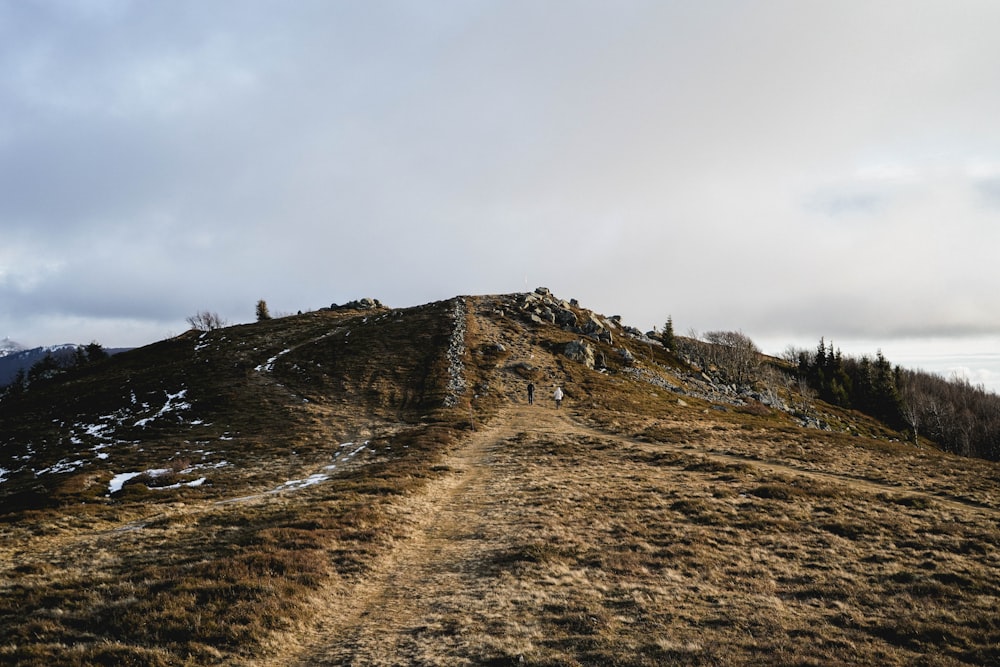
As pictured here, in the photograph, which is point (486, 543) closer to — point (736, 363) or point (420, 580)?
point (420, 580)

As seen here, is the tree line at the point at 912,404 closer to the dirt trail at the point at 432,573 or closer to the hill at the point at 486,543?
the hill at the point at 486,543

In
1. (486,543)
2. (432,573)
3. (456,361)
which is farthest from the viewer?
(456,361)

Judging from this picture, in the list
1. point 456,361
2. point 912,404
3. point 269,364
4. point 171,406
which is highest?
point 456,361

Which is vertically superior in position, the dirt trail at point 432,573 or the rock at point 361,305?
the rock at point 361,305

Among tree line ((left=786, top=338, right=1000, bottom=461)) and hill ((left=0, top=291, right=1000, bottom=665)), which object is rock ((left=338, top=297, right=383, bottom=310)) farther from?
tree line ((left=786, top=338, right=1000, bottom=461))

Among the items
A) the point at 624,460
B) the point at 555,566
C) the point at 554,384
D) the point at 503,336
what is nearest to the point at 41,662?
the point at 555,566

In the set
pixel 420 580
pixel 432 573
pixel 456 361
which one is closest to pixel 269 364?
pixel 456 361

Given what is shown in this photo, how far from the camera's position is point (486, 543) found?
18.2 meters

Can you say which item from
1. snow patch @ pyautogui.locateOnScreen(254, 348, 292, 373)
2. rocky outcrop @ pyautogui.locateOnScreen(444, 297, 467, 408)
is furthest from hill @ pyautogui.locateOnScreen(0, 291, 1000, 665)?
snow patch @ pyautogui.locateOnScreen(254, 348, 292, 373)

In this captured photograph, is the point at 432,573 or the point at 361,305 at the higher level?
the point at 361,305

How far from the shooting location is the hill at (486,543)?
1095 centimetres

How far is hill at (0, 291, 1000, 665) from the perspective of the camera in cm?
1095

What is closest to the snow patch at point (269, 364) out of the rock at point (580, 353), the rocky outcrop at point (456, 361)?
the rocky outcrop at point (456, 361)

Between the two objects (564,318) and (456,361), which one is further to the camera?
(564,318)
